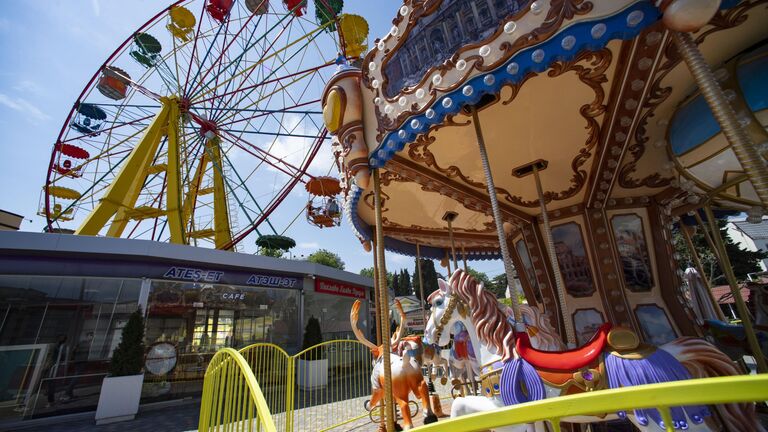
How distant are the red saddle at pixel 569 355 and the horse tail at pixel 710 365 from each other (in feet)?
1.16

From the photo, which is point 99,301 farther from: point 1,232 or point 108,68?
point 108,68

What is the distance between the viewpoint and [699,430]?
1898 millimetres

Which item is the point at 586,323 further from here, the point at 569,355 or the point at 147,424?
the point at 147,424

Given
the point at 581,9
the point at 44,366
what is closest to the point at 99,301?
the point at 44,366

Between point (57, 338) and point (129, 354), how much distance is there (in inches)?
99.2

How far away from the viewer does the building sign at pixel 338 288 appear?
12.3m

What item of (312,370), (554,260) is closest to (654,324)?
(554,260)

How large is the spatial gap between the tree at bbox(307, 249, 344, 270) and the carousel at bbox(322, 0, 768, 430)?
33.2 meters

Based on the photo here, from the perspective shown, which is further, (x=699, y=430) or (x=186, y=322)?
(x=186, y=322)

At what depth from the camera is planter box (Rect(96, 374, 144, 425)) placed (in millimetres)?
6406

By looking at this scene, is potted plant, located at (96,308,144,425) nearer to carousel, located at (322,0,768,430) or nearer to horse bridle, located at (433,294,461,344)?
carousel, located at (322,0,768,430)

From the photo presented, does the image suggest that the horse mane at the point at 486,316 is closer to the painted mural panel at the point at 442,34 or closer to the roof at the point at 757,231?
the painted mural panel at the point at 442,34

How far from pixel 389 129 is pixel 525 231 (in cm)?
368

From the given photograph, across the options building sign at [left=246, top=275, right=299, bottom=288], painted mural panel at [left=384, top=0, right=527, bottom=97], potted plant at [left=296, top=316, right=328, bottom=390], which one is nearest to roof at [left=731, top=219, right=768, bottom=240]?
potted plant at [left=296, top=316, right=328, bottom=390]
